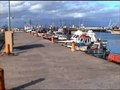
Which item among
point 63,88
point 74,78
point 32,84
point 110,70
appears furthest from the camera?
point 110,70

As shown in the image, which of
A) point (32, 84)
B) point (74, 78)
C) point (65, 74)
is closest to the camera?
point (32, 84)

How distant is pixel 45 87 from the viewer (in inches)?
458

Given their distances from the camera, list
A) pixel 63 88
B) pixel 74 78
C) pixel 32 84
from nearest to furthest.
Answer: pixel 63 88 < pixel 32 84 < pixel 74 78

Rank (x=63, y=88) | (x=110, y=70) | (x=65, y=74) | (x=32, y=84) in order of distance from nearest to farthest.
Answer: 1. (x=63, y=88)
2. (x=32, y=84)
3. (x=65, y=74)
4. (x=110, y=70)

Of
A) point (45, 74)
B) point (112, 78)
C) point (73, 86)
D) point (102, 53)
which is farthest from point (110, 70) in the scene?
point (102, 53)

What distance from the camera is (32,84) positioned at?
40.0 feet

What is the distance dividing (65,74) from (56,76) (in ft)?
2.04

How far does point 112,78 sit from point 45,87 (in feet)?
10.2

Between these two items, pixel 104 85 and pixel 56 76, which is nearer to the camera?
pixel 104 85

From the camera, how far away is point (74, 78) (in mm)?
13336

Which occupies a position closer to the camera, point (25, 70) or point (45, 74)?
point (45, 74)

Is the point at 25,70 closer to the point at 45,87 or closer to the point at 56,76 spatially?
the point at 56,76

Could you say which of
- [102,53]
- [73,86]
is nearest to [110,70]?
[73,86]

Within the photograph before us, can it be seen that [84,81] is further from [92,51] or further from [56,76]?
[92,51]
